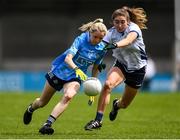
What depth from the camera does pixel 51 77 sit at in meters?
15.2

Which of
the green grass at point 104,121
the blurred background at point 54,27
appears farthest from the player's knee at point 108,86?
the blurred background at point 54,27

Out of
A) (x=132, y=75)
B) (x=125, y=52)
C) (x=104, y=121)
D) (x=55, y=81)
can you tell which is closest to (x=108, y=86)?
(x=125, y=52)

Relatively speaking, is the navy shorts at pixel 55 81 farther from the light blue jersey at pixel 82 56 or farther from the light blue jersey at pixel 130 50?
the light blue jersey at pixel 130 50

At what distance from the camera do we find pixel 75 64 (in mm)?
14938

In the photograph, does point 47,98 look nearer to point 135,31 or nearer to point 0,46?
point 135,31

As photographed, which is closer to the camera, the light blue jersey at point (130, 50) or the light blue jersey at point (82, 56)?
the light blue jersey at point (82, 56)

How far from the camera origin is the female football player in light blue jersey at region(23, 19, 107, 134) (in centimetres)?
1465

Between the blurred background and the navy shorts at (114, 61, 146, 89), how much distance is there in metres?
32.4

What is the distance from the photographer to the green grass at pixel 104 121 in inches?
586

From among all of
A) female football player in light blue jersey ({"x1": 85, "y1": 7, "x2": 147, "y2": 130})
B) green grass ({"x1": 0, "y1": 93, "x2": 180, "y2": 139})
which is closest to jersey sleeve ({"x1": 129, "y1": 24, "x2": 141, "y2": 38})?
female football player in light blue jersey ({"x1": 85, "y1": 7, "x2": 147, "y2": 130})

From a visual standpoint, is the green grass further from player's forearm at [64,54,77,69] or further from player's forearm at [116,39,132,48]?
player's forearm at [116,39,132,48]

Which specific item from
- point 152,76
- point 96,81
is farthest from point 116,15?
point 152,76

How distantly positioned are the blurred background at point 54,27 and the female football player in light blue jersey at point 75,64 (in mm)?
33359

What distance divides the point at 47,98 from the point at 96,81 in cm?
146
